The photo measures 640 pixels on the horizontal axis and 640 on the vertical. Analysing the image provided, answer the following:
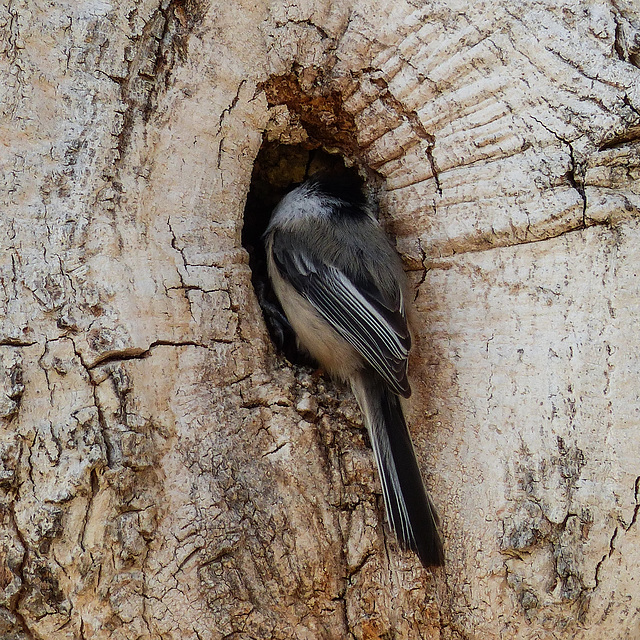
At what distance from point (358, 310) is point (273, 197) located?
1.03 metres

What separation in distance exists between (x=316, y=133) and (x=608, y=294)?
4.16ft

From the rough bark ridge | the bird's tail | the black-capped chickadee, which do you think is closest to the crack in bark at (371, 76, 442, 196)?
the rough bark ridge

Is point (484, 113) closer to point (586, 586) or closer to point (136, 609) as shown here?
point (586, 586)

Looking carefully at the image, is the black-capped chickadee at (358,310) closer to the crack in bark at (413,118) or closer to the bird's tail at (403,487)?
the bird's tail at (403,487)

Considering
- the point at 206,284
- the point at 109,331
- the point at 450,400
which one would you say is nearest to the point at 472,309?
the point at 450,400

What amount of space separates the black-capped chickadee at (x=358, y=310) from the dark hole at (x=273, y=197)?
0.13m

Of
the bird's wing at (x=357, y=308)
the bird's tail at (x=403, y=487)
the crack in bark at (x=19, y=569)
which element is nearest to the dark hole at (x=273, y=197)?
the bird's wing at (x=357, y=308)

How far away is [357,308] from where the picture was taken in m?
2.61

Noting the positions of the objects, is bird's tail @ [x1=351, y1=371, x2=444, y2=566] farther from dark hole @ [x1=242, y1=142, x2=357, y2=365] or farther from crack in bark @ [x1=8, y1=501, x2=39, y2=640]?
crack in bark @ [x1=8, y1=501, x2=39, y2=640]

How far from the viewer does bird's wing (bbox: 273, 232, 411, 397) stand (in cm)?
233

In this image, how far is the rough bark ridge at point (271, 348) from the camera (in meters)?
1.92

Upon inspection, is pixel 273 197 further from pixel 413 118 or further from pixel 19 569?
pixel 19 569

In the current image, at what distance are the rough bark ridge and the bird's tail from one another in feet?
0.19

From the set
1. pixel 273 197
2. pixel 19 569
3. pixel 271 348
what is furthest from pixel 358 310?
pixel 19 569
